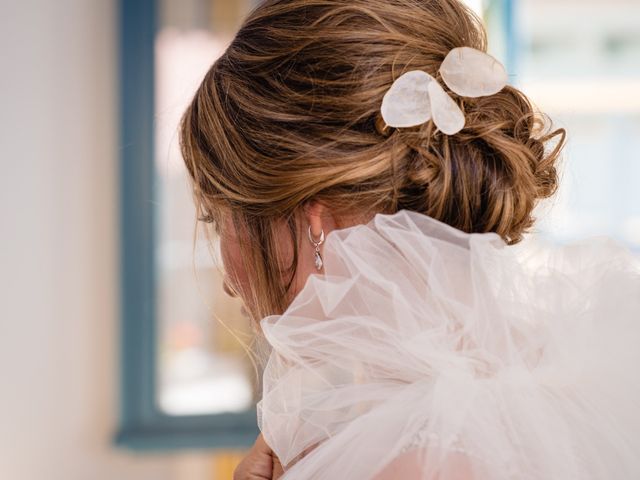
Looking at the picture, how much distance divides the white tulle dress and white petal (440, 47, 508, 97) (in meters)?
0.16

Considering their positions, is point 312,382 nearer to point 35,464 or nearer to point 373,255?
point 373,255

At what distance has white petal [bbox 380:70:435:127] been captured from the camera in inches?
25.3

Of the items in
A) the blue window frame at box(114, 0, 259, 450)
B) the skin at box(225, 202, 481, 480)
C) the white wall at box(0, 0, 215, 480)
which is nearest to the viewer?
the skin at box(225, 202, 481, 480)

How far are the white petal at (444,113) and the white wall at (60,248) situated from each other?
2.60ft

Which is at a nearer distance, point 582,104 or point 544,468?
point 544,468

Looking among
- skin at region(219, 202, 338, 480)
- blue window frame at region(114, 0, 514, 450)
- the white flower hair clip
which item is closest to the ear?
skin at region(219, 202, 338, 480)

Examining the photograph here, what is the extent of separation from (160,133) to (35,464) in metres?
0.73

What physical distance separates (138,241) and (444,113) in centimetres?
98

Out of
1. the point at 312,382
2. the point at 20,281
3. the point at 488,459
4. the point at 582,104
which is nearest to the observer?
the point at 488,459

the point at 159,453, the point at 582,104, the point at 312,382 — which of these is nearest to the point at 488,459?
the point at 312,382

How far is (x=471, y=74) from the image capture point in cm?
67

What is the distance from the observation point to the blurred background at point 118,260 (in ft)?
3.97

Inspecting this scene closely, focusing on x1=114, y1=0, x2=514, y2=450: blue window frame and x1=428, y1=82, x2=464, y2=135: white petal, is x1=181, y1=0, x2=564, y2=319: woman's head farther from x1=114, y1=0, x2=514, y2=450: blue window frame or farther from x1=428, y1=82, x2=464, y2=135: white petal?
x1=114, y1=0, x2=514, y2=450: blue window frame

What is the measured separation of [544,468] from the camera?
1.75ft
